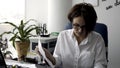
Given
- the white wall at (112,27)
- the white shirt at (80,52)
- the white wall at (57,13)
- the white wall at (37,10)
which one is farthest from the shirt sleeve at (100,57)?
the white wall at (37,10)

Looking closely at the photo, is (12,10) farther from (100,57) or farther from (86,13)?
(100,57)

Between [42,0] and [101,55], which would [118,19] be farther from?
[42,0]

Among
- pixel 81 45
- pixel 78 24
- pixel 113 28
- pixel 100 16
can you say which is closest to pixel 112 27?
pixel 113 28

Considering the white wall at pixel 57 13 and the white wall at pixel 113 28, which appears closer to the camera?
the white wall at pixel 113 28

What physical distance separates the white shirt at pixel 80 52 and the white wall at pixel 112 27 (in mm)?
934

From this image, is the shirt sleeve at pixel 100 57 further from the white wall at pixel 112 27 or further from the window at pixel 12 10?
the window at pixel 12 10

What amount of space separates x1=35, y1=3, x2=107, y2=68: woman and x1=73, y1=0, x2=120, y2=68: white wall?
3.07 feet

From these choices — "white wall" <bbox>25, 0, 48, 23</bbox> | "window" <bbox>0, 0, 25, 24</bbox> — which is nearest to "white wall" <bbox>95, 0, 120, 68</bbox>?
"white wall" <bbox>25, 0, 48, 23</bbox>

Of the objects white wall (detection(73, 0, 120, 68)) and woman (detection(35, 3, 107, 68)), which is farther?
white wall (detection(73, 0, 120, 68))

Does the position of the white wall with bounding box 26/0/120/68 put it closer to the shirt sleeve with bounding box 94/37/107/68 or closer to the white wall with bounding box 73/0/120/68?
the white wall with bounding box 73/0/120/68

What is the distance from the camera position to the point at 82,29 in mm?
1748

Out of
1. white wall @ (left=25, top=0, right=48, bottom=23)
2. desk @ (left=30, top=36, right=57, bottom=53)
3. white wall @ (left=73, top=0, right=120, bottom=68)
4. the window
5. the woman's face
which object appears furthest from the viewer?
white wall @ (left=25, top=0, right=48, bottom=23)

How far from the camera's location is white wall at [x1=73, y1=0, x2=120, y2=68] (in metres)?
2.68

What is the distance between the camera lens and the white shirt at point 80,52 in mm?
→ 1777
